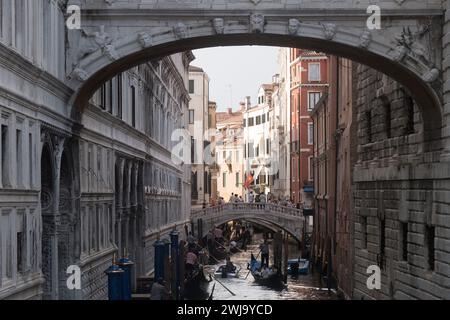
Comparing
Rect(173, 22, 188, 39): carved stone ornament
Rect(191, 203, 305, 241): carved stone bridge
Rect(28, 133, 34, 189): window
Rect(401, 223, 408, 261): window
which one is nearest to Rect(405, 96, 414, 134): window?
Rect(401, 223, 408, 261): window

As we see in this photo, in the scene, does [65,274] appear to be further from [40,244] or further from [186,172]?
[186,172]

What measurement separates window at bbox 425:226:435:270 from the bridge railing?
2636cm

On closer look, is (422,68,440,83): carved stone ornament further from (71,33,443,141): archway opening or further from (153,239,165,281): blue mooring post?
(153,239,165,281): blue mooring post

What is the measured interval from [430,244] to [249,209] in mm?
28530

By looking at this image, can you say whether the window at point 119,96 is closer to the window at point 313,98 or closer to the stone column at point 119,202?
the stone column at point 119,202

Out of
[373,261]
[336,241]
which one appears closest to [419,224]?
[373,261]

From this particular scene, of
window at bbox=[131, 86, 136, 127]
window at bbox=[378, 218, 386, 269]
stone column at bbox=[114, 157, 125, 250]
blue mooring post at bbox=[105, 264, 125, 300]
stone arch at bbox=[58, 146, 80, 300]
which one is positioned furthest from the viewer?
window at bbox=[131, 86, 136, 127]

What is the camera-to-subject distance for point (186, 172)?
143 feet

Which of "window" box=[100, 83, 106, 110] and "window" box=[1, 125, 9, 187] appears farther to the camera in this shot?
"window" box=[100, 83, 106, 110]

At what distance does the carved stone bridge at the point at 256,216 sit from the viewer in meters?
41.9

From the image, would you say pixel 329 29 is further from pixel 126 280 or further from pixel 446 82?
pixel 126 280

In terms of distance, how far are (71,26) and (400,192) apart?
5644mm

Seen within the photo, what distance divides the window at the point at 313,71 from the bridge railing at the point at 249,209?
8800mm

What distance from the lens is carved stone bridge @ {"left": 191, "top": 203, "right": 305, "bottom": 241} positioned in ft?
137
